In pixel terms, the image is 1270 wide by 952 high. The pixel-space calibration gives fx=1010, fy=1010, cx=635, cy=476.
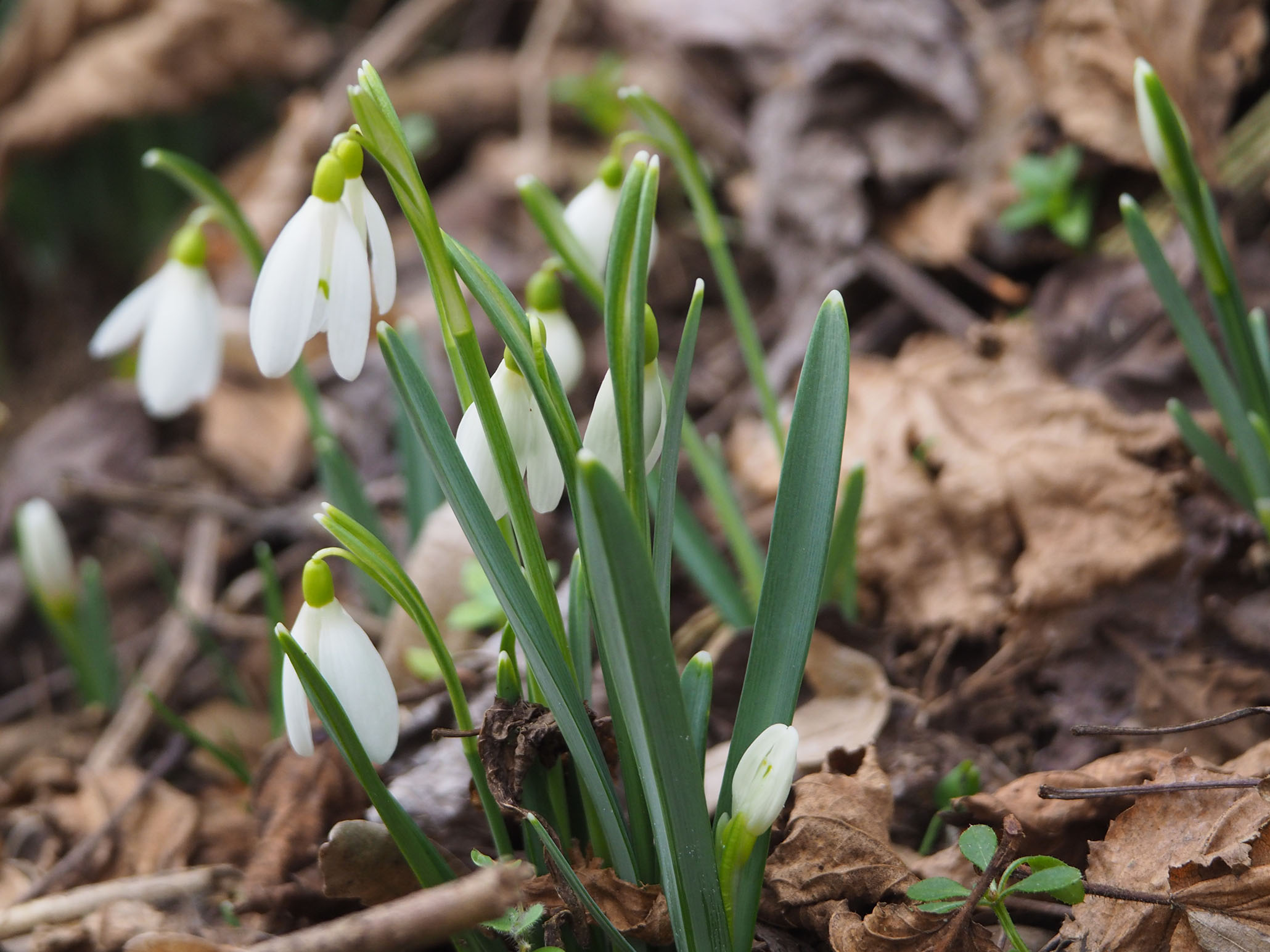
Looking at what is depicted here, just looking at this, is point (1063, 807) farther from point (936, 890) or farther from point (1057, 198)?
point (1057, 198)

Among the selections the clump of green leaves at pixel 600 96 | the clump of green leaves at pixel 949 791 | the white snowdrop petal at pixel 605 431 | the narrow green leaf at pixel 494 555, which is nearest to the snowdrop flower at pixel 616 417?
the white snowdrop petal at pixel 605 431

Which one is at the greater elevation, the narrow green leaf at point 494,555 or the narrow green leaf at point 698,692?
Result: the narrow green leaf at point 494,555

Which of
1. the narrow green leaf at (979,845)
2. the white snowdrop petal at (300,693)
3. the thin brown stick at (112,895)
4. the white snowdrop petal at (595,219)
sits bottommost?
the thin brown stick at (112,895)

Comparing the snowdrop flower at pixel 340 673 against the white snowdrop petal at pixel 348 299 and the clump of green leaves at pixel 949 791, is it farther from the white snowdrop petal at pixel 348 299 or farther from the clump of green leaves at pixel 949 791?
the clump of green leaves at pixel 949 791

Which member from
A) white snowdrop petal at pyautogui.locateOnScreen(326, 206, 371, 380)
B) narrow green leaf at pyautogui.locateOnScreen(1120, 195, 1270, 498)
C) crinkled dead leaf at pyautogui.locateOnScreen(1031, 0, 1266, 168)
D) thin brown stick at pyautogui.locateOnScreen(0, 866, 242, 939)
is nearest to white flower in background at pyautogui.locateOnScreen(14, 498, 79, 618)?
thin brown stick at pyautogui.locateOnScreen(0, 866, 242, 939)

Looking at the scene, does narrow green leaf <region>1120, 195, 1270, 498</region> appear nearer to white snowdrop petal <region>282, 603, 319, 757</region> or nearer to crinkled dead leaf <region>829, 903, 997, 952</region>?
crinkled dead leaf <region>829, 903, 997, 952</region>

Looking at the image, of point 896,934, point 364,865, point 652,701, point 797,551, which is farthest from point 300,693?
point 896,934
